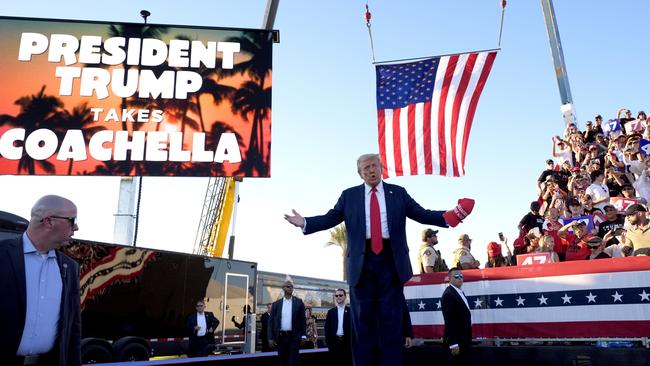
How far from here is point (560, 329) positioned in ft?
22.6

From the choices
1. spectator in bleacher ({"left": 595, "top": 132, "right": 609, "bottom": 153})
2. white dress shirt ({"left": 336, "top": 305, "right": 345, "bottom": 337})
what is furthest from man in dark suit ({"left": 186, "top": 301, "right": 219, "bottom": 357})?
spectator in bleacher ({"left": 595, "top": 132, "right": 609, "bottom": 153})

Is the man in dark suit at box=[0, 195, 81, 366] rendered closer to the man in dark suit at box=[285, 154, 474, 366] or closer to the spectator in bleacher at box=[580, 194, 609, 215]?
the man in dark suit at box=[285, 154, 474, 366]

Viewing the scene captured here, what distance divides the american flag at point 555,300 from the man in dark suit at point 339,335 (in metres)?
1.67

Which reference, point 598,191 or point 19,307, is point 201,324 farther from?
point 19,307

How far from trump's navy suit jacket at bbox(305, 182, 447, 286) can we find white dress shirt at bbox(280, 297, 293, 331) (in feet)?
19.2

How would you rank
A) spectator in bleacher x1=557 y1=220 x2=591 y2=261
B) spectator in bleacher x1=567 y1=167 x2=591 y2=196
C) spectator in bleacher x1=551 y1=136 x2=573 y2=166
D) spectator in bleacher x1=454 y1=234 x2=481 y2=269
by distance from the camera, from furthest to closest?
spectator in bleacher x1=551 y1=136 x2=573 y2=166
spectator in bleacher x1=567 y1=167 x2=591 y2=196
spectator in bleacher x1=454 y1=234 x2=481 y2=269
spectator in bleacher x1=557 y1=220 x2=591 y2=261

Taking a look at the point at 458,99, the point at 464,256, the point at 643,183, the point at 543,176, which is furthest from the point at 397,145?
the point at 543,176

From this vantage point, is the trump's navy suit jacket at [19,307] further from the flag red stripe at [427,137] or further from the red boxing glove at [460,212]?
the flag red stripe at [427,137]

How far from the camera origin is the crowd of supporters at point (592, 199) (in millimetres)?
7816

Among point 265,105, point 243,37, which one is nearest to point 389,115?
point 265,105

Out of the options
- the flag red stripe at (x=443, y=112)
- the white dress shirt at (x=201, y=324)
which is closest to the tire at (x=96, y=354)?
the white dress shirt at (x=201, y=324)

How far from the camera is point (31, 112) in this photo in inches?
558

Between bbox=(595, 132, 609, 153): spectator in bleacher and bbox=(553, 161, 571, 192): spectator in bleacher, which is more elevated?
bbox=(595, 132, 609, 153): spectator in bleacher

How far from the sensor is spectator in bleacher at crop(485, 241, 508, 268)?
8797 mm
